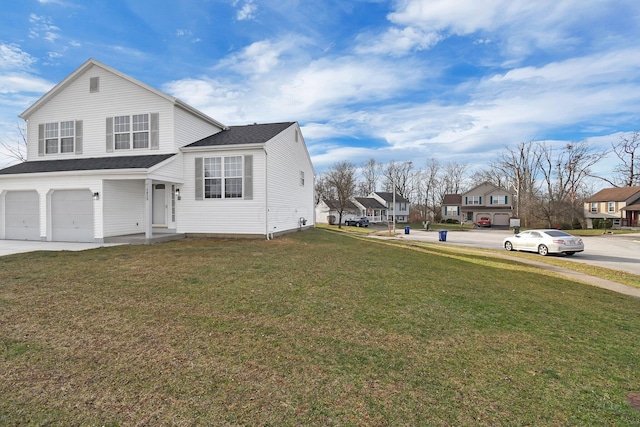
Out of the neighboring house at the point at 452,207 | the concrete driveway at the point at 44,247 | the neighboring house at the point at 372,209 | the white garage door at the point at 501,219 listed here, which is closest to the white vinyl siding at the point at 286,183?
the concrete driveway at the point at 44,247

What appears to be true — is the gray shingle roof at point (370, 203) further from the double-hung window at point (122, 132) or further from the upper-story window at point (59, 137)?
the upper-story window at point (59, 137)

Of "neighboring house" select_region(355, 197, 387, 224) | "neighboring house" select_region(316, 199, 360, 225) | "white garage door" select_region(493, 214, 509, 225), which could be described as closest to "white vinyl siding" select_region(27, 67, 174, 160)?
"neighboring house" select_region(316, 199, 360, 225)

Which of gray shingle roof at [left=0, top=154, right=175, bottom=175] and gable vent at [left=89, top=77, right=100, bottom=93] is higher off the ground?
gable vent at [left=89, top=77, right=100, bottom=93]

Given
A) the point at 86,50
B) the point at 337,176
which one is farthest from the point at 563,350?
the point at 337,176

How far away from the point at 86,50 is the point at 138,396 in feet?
70.2

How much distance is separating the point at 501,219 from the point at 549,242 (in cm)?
3887

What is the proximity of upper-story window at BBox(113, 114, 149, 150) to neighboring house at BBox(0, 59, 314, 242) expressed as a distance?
0.16 ft

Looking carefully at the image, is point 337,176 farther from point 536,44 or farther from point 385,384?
point 385,384

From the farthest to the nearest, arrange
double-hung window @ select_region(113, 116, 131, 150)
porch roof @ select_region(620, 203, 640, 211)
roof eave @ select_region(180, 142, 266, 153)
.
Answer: porch roof @ select_region(620, 203, 640, 211)
double-hung window @ select_region(113, 116, 131, 150)
roof eave @ select_region(180, 142, 266, 153)

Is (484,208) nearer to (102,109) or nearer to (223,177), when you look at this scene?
(223,177)

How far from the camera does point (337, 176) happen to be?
5044 cm

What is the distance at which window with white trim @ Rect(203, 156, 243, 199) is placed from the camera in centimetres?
1446

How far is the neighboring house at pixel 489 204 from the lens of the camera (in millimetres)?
51500

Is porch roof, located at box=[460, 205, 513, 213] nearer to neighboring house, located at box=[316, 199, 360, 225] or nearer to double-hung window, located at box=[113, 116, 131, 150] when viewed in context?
neighboring house, located at box=[316, 199, 360, 225]
